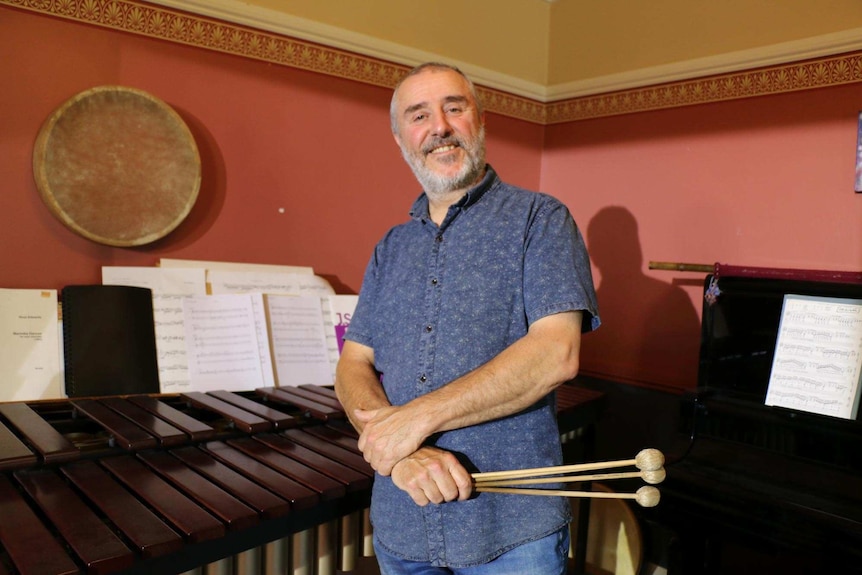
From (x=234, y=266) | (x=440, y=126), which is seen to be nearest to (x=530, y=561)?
(x=440, y=126)

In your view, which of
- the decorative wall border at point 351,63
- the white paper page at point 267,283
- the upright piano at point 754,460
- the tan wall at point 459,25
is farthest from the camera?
the tan wall at point 459,25

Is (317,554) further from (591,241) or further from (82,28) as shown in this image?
(591,241)

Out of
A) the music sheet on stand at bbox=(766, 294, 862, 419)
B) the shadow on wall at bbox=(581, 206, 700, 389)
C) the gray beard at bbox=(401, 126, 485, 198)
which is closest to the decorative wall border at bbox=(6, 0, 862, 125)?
the shadow on wall at bbox=(581, 206, 700, 389)

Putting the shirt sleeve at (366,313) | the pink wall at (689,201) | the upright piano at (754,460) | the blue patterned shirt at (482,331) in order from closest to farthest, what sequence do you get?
1. the blue patterned shirt at (482,331)
2. the shirt sleeve at (366,313)
3. the upright piano at (754,460)
4. the pink wall at (689,201)

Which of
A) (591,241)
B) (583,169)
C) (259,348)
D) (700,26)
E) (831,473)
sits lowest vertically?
(831,473)

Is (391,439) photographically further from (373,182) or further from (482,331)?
(373,182)

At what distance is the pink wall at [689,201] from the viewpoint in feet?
8.47

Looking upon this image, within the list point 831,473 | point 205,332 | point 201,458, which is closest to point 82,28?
point 205,332

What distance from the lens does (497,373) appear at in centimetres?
123

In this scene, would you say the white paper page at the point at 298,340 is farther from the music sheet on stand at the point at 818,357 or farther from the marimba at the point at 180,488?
the music sheet on stand at the point at 818,357

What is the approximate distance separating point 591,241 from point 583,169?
39 centimetres

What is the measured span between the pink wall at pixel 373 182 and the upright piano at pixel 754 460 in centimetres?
62

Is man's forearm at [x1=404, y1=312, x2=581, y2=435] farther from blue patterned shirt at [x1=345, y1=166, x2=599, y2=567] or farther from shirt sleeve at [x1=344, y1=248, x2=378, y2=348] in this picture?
shirt sleeve at [x1=344, y1=248, x2=378, y2=348]

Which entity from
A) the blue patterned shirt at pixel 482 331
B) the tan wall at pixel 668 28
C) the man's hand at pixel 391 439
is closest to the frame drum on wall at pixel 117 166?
the blue patterned shirt at pixel 482 331
